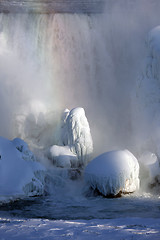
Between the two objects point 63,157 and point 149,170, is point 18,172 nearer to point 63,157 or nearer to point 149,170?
point 63,157

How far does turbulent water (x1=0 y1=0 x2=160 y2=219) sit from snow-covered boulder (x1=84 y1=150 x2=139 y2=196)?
5916 millimetres

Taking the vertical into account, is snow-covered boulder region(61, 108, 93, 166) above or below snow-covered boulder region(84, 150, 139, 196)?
above

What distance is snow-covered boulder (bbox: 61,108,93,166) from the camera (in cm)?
1180

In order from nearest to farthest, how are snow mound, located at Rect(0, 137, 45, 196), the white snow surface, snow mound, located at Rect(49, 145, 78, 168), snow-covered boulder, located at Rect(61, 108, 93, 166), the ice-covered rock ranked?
the white snow surface
snow mound, located at Rect(0, 137, 45, 196)
the ice-covered rock
snow mound, located at Rect(49, 145, 78, 168)
snow-covered boulder, located at Rect(61, 108, 93, 166)

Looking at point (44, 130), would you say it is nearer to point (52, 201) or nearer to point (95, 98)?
point (95, 98)

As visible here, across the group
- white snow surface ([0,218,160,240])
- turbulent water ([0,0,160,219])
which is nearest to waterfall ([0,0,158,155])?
turbulent water ([0,0,160,219])

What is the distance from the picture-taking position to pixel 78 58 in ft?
58.3

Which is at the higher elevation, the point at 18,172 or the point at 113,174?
the point at 18,172

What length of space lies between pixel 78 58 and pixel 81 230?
1414 centimetres

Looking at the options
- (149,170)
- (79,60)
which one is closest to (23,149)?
(149,170)

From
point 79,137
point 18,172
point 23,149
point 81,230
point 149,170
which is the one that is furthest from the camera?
point 79,137

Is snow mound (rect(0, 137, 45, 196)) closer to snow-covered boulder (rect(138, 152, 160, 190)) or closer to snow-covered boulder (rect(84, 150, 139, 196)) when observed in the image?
snow-covered boulder (rect(84, 150, 139, 196))

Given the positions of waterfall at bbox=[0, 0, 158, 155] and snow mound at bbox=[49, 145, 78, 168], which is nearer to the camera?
snow mound at bbox=[49, 145, 78, 168]

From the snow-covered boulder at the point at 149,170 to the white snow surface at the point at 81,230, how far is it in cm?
422
